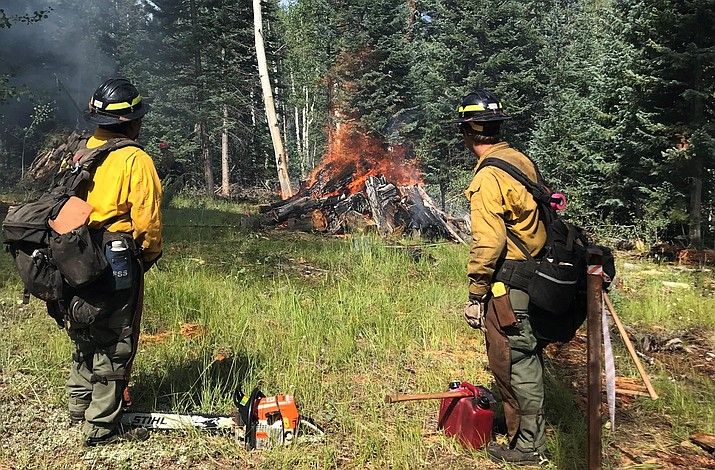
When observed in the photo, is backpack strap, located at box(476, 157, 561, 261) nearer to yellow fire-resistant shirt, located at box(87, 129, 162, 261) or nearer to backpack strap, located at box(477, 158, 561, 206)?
backpack strap, located at box(477, 158, 561, 206)

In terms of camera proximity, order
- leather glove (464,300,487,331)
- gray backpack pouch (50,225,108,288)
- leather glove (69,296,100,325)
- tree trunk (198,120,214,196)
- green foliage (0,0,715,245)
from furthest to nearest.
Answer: tree trunk (198,120,214,196)
green foliage (0,0,715,245)
leather glove (464,300,487,331)
leather glove (69,296,100,325)
gray backpack pouch (50,225,108,288)

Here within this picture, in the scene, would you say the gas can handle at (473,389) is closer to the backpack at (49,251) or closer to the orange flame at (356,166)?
the backpack at (49,251)

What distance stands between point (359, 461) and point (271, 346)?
74.0 inches

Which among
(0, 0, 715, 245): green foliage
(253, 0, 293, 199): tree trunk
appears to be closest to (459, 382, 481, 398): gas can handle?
(0, 0, 715, 245): green foliage

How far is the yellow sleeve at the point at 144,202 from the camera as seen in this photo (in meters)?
3.52

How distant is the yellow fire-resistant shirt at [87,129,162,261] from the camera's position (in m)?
3.48

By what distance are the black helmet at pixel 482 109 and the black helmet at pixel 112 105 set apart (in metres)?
2.20

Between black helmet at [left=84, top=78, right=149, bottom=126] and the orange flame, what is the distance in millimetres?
9929

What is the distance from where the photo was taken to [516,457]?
359cm

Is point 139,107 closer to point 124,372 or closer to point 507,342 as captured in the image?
point 124,372

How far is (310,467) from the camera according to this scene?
347 centimetres

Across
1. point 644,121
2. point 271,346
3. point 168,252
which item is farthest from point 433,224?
point 271,346

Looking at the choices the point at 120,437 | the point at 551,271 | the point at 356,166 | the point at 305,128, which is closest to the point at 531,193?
the point at 551,271

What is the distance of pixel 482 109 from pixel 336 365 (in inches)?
103
